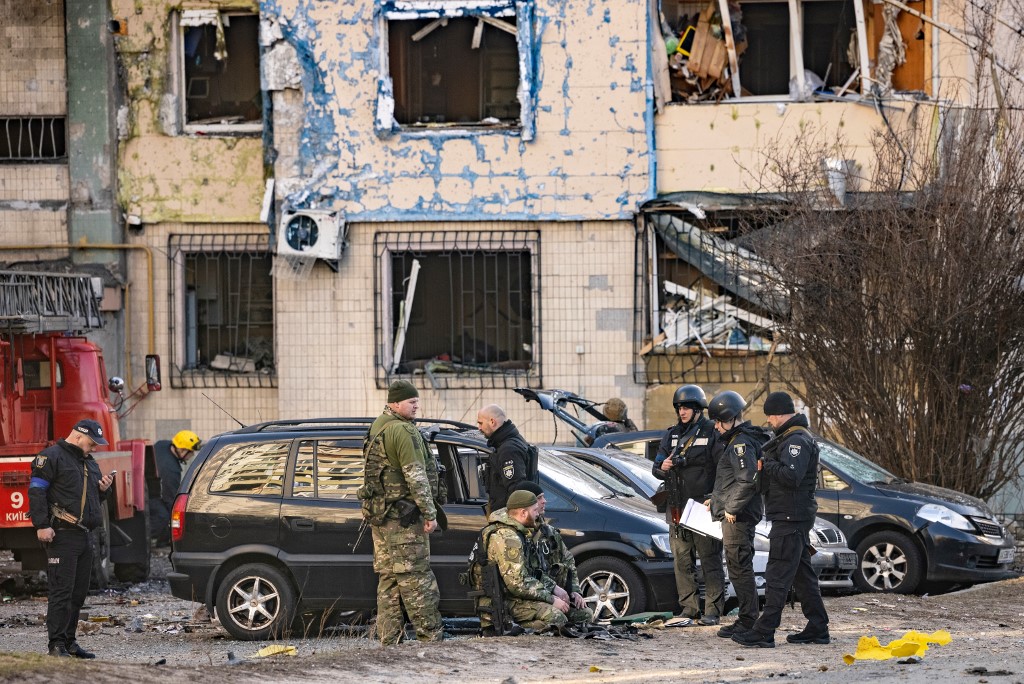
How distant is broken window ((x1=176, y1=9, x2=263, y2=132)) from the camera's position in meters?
20.5

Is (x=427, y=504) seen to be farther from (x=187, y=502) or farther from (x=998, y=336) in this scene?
(x=998, y=336)

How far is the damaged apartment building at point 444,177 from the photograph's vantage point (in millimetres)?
19156

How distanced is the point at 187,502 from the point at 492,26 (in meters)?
9.18

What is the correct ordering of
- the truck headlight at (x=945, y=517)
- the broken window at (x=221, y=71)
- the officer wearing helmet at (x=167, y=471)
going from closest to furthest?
the truck headlight at (x=945, y=517) < the officer wearing helmet at (x=167, y=471) < the broken window at (x=221, y=71)

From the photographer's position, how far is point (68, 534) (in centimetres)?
1106

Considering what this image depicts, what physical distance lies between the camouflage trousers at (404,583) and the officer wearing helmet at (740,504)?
197cm

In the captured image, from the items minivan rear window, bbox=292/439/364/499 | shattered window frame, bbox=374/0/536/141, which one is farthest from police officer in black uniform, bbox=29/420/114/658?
shattered window frame, bbox=374/0/536/141

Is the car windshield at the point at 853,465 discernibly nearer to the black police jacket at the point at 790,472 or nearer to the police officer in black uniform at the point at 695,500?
the police officer in black uniform at the point at 695,500

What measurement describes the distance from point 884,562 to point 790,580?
428 centimetres

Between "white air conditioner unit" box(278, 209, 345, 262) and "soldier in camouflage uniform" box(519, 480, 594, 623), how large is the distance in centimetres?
902

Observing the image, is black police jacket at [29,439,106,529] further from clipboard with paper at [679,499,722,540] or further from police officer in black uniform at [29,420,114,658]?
clipboard with paper at [679,499,722,540]

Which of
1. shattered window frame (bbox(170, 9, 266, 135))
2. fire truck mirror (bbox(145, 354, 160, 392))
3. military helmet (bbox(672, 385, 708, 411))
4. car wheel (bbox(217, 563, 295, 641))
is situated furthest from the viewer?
shattered window frame (bbox(170, 9, 266, 135))

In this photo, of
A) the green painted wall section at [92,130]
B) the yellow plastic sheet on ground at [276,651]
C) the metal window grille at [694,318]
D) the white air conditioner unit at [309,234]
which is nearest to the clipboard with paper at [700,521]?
the yellow plastic sheet on ground at [276,651]

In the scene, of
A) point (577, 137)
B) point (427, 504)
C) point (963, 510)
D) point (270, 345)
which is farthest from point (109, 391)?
point (963, 510)
